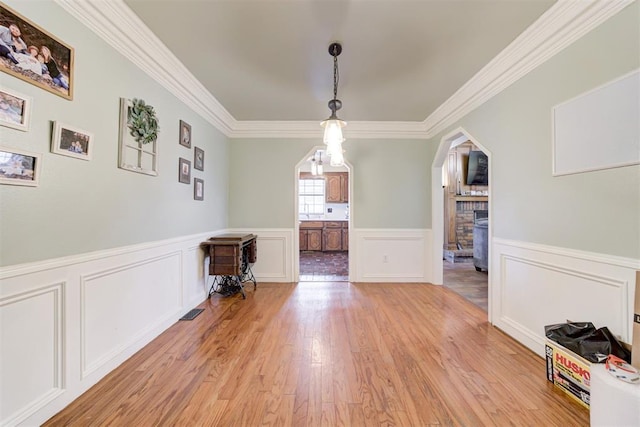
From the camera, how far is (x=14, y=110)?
47.0 inches

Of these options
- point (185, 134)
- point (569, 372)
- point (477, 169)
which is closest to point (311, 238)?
point (477, 169)

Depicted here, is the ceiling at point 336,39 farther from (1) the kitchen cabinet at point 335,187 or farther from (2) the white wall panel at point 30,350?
(1) the kitchen cabinet at point 335,187

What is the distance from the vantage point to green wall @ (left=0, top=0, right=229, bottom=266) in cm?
125

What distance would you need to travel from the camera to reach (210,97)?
3.03 m

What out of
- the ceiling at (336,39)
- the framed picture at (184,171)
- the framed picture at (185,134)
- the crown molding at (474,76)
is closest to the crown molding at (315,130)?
the crown molding at (474,76)

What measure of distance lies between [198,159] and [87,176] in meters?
1.52

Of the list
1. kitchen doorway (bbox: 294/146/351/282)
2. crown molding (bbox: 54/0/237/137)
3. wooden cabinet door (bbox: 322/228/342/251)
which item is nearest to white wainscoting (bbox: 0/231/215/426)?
crown molding (bbox: 54/0/237/137)

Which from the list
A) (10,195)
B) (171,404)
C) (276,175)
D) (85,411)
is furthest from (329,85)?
(85,411)

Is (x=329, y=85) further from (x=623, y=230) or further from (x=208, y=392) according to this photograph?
(x=208, y=392)

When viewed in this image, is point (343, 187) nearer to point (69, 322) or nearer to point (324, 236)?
point (324, 236)

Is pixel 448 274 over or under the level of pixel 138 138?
under

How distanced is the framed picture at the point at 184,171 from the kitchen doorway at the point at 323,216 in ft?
9.88

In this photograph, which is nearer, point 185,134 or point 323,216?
point 185,134

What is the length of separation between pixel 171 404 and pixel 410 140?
4.15 m
